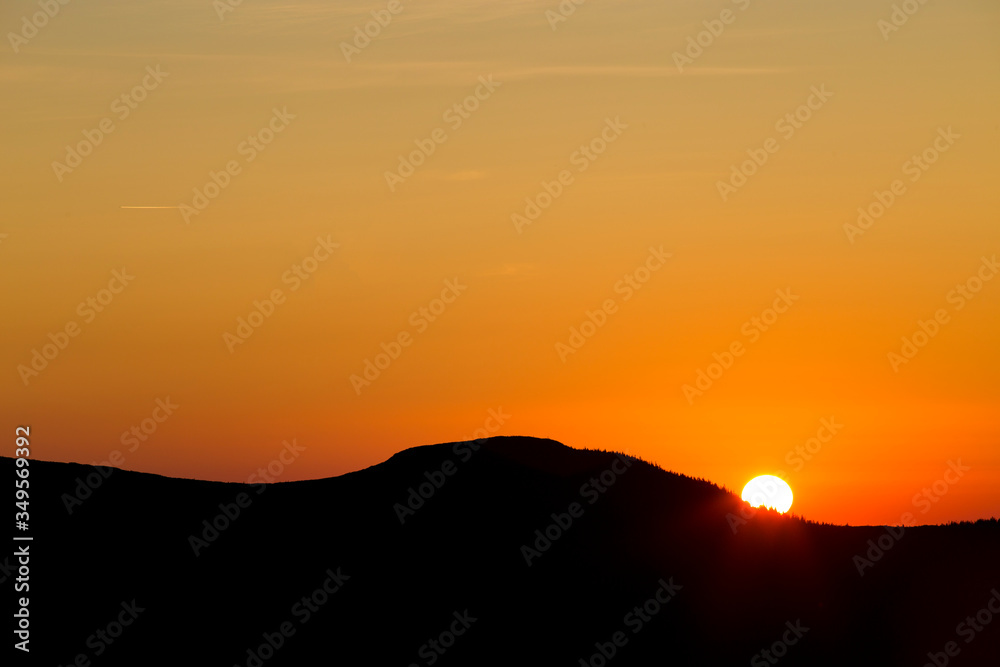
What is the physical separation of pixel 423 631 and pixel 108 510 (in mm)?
11531

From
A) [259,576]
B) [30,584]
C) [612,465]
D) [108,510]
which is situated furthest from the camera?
[612,465]

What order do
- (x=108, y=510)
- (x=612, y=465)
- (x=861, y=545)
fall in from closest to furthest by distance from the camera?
(x=108, y=510) < (x=861, y=545) < (x=612, y=465)

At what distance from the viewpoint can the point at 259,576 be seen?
124 feet

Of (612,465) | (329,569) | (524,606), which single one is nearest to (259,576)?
(329,569)

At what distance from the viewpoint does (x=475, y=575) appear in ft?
128

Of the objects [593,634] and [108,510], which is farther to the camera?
[108,510]

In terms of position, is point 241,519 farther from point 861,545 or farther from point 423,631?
point 861,545

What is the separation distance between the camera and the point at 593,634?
124 ft

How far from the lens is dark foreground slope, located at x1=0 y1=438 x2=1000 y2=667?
35.6 metres

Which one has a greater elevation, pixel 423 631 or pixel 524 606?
pixel 524 606

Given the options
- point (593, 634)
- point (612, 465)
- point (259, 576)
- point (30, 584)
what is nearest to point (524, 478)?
point (612, 465)

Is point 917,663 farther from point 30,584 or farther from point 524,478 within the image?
point 30,584

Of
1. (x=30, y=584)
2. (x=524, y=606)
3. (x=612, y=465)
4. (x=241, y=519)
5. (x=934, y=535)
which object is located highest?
(x=934, y=535)

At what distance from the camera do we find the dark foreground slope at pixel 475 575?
3556cm
